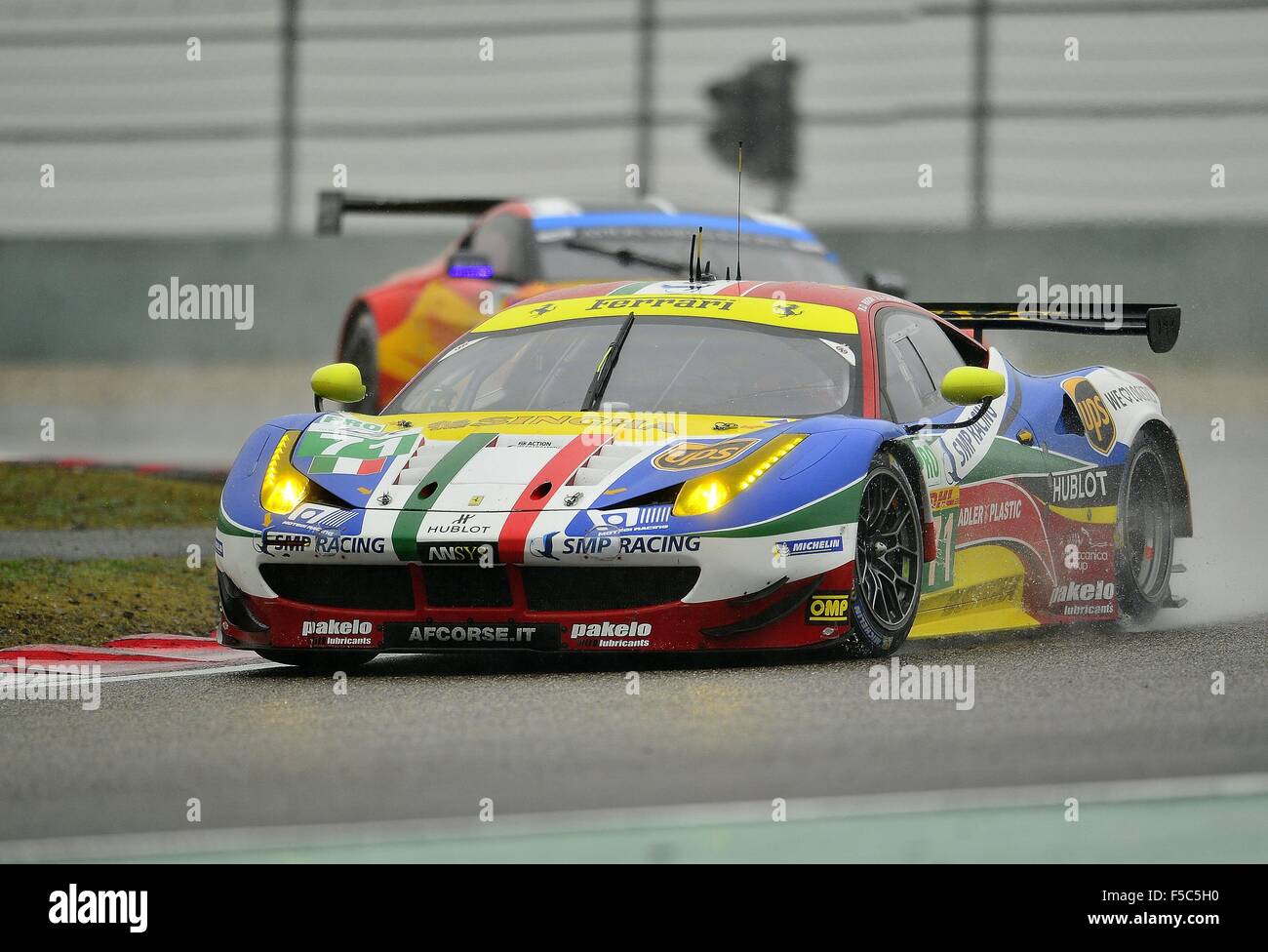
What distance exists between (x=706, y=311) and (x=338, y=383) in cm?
126

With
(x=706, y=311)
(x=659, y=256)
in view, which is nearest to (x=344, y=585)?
(x=706, y=311)

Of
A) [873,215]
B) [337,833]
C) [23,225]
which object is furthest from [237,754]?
[23,225]

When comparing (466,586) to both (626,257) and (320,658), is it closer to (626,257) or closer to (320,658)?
(320,658)

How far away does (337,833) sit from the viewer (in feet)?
14.6

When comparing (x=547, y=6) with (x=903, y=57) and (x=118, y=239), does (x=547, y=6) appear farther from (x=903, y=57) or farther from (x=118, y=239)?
(x=118, y=239)

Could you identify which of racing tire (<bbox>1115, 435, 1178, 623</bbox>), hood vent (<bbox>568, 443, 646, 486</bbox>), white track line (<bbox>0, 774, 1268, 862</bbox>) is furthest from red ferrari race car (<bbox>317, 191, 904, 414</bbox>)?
white track line (<bbox>0, 774, 1268, 862</bbox>)

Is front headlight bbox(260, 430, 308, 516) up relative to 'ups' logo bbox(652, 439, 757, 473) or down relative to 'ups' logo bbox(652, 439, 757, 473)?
down

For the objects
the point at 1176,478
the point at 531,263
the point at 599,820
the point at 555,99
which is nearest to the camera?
the point at 599,820

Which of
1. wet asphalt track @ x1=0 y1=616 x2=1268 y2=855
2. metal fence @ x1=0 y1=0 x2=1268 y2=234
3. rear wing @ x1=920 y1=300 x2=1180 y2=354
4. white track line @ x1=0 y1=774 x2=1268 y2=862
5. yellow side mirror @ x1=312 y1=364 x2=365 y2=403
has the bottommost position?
wet asphalt track @ x1=0 y1=616 x2=1268 y2=855

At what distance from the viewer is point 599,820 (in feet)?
15.1

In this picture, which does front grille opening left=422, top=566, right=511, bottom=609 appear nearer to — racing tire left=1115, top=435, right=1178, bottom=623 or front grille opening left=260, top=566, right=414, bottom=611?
front grille opening left=260, top=566, right=414, bottom=611

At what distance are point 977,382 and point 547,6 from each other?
40.8 feet

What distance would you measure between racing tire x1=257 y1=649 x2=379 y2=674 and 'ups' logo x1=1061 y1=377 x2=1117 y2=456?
2852 millimetres

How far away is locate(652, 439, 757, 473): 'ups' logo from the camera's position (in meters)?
7.00
